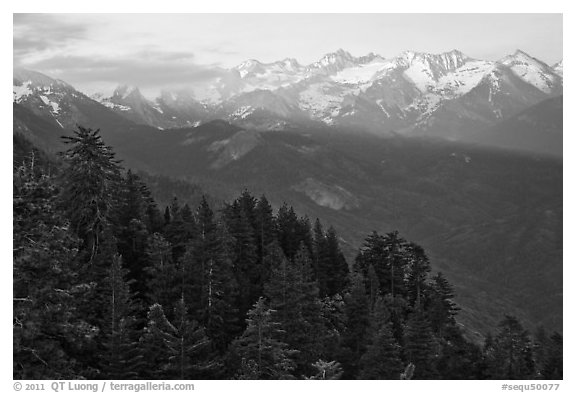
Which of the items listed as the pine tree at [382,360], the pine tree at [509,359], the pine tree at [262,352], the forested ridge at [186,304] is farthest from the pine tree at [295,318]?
the pine tree at [509,359]

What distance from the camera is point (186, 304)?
4441 centimetres

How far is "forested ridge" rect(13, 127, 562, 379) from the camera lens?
25.0m

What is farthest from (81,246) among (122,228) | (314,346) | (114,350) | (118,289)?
(314,346)

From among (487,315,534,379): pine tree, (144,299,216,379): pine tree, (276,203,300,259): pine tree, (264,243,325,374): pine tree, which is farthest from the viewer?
(276,203,300,259): pine tree

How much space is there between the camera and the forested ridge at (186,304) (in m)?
25.0

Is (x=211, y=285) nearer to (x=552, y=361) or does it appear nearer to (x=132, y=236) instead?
(x=132, y=236)

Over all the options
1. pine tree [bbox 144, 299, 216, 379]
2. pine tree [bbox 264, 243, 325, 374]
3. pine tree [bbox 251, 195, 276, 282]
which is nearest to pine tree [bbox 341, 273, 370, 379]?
pine tree [bbox 264, 243, 325, 374]

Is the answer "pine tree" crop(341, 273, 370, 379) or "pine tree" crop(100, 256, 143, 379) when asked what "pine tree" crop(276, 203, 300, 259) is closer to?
"pine tree" crop(341, 273, 370, 379)

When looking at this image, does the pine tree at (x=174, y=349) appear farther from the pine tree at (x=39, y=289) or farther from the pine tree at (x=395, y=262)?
the pine tree at (x=395, y=262)

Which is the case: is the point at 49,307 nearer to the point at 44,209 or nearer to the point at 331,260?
the point at 44,209

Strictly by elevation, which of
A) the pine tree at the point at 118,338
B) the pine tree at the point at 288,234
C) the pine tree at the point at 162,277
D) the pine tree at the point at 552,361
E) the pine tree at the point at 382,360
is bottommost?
the pine tree at the point at 552,361

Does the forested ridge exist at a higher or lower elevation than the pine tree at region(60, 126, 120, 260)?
lower
